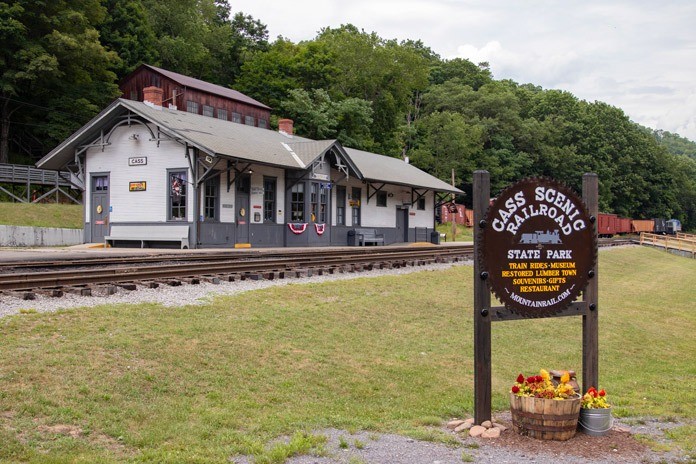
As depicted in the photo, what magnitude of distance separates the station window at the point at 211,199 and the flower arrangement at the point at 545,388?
2096 cm

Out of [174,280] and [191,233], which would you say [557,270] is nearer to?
[174,280]

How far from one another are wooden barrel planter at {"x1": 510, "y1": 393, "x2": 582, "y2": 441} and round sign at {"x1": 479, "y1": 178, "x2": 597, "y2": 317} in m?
0.94

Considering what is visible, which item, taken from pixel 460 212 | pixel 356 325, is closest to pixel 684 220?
pixel 460 212

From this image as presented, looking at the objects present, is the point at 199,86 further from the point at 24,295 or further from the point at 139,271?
the point at 24,295

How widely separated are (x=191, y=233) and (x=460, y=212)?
37188 mm

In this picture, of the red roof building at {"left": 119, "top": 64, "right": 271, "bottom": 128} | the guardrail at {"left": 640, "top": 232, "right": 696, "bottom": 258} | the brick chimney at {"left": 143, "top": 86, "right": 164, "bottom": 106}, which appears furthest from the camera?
the red roof building at {"left": 119, "top": 64, "right": 271, "bottom": 128}

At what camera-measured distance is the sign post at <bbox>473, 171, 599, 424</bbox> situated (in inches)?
243

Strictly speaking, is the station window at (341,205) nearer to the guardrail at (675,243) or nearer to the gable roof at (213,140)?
the gable roof at (213,140)

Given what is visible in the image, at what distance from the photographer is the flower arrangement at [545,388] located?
5.75 meters

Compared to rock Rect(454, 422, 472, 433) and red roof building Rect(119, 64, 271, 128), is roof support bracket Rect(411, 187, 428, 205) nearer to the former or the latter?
red roof building Rect(119, 64, 271, 128)

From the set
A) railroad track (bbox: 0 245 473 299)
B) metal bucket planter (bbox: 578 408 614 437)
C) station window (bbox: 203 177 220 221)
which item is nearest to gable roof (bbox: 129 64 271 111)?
station window (bbox: 203 177 220 221)

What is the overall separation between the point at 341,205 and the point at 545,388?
2829 centimetres

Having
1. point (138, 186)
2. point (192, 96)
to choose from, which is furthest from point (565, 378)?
point (192, 96)

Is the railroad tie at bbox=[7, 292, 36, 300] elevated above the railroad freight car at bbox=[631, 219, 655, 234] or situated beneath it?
situated beneath
